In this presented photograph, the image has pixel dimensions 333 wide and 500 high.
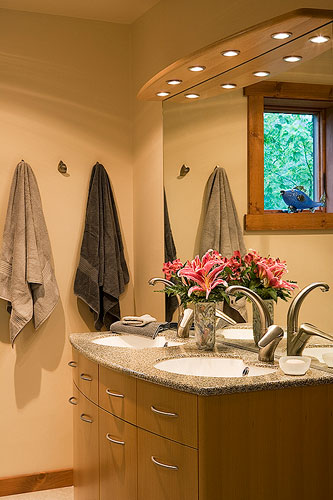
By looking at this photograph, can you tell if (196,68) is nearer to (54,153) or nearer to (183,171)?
(183,171)

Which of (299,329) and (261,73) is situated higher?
(261,73)

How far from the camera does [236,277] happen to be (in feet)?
9.71

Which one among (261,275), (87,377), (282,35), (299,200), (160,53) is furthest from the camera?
(160,53)

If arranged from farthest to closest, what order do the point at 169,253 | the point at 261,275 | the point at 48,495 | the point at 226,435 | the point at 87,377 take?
the point at 48,495 < the point at 169,253 < the point at 87,377 < the point at 261,275 < the point at 226,435

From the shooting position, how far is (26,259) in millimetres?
Result: 3684

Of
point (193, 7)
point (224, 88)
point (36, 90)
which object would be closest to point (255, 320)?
point (224, 88)

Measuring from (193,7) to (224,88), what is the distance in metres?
0.49

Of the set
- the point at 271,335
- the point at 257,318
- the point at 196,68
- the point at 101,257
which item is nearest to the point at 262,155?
the point at 196,68

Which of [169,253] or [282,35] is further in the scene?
[169,253]

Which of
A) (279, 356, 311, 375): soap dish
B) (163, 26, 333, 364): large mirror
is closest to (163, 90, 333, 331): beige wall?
(163, 26, 333, 364): large mirror

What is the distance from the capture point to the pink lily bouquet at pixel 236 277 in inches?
111

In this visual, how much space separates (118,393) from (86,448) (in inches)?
21.0

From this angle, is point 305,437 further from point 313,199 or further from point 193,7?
point 193,7

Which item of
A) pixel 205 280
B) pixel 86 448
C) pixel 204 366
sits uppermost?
pixel 205 280
